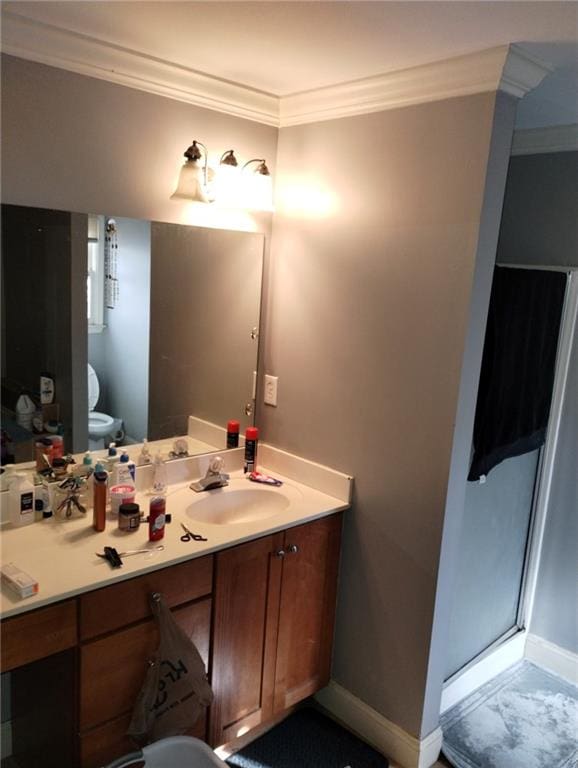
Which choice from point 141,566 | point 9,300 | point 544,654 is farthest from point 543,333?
point 9,300

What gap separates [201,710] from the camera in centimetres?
185

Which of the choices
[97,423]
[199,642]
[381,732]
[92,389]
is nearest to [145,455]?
[97,423]

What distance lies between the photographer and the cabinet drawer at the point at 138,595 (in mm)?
1617

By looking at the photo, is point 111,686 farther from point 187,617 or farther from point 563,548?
point 563,548

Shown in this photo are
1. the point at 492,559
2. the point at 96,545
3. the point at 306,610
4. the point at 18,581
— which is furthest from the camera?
the point at 492,559

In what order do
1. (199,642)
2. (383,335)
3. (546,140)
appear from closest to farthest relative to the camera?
(199,642), (383,335), (546,140)

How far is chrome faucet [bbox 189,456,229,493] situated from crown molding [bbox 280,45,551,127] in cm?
132

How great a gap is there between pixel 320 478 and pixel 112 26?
1601 millimetres

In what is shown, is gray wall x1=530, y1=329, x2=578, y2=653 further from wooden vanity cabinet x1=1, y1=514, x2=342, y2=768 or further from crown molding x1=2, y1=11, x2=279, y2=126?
crown molding x1=2, y1=11, x2=279, y2=126

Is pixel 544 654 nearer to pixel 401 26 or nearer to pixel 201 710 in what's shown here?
pixel 201 710

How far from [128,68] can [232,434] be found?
133 cm

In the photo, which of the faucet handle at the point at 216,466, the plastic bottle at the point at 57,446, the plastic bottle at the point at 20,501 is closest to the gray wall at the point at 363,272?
the faucet handle at the point at 216,466

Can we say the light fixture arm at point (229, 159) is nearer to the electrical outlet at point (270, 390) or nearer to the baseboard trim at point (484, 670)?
the electrical outlet at point (270, 390)

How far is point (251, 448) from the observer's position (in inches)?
97.2
